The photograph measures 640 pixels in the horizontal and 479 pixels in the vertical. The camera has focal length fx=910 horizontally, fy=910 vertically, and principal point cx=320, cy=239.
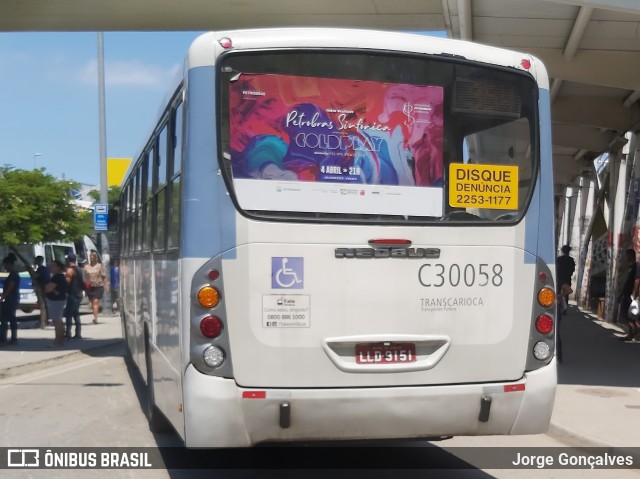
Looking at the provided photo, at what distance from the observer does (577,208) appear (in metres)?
41.2

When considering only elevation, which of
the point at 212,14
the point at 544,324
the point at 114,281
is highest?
the point at 212,14

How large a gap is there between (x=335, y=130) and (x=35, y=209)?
706 inches

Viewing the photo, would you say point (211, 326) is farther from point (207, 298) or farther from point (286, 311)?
point (286, 311)

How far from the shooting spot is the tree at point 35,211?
22.1 m

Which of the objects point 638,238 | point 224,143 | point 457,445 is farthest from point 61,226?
point 224,143

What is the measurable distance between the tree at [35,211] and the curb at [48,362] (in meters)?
3.76

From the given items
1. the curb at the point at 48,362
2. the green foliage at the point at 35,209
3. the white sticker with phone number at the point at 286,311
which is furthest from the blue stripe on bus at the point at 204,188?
the green foliage at the point at 35,209

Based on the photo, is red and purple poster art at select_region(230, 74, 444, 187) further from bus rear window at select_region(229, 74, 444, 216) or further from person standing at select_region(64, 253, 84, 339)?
person standing at select_region(64, 253, 84, 339)

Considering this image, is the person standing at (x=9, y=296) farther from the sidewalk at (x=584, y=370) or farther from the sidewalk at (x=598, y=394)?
the sidewalk at (x=598, y=394)

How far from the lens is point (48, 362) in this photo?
53.3 ft

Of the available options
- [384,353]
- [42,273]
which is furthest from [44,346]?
[384,353]

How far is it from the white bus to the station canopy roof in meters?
8.15

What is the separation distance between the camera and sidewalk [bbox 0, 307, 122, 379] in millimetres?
15598

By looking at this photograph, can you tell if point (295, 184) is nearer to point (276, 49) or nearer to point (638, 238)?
point (276, 49)
